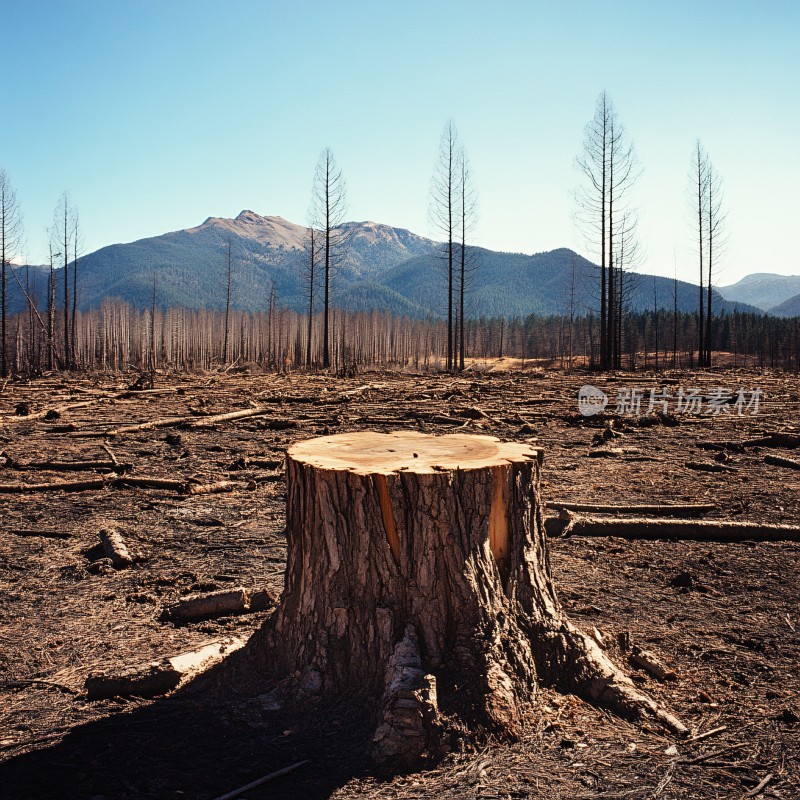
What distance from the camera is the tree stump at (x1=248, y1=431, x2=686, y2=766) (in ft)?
8.05

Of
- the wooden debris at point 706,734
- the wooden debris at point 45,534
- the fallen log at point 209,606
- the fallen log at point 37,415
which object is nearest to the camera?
the wooden debris at point 706,734

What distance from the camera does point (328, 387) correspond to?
18016mm

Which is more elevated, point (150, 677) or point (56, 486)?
point (56, 486)

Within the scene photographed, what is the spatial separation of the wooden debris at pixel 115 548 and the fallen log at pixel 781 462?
7193 mm

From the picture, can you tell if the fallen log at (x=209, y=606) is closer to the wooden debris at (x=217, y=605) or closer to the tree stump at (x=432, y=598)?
the wooden debris at (x=217, y=605)

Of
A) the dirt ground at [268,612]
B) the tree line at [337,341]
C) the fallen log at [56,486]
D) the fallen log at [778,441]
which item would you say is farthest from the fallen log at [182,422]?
the tree line at [337,341]

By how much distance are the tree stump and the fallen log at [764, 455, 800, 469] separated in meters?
5.97

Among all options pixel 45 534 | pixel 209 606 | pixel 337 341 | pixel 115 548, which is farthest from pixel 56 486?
pixel 337 341

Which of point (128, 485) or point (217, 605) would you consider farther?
point (128, 485)

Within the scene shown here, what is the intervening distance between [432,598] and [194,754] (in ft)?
3.37

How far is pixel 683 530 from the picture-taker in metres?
4.88

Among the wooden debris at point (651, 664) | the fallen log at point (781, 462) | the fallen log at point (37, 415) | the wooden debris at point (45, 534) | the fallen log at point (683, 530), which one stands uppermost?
the fallen log at point (37, 415)

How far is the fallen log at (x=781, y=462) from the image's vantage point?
7.38 metres

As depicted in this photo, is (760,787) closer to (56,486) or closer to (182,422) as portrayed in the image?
(56,486)
